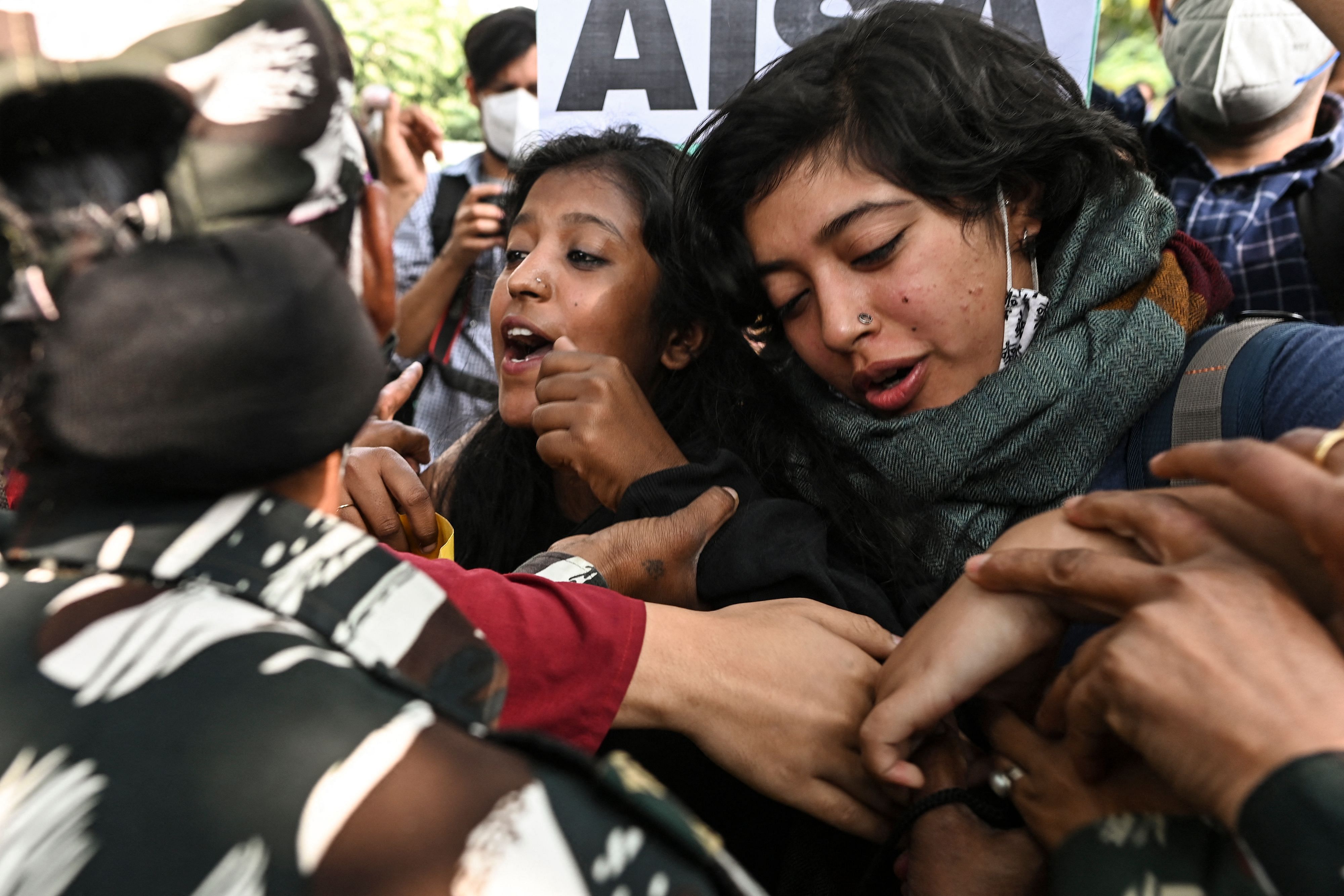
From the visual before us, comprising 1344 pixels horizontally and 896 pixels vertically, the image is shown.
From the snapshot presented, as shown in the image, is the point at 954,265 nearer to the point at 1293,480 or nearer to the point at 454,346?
the point at 1293,480

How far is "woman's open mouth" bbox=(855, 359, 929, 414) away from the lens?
1893 millimetres

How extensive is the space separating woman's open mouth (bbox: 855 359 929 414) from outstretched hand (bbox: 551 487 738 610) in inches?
15.4

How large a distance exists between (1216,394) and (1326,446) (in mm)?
693

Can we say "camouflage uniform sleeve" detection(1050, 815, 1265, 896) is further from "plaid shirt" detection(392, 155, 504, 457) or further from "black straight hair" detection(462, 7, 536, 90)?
"black straight hair" detection(462, 7, 536, 90)

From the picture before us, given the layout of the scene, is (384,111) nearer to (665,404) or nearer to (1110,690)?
(665,404)

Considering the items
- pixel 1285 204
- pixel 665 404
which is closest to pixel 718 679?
pixel 665 404

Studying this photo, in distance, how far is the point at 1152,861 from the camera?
3.07 feet

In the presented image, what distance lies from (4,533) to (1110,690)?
1.00 metres

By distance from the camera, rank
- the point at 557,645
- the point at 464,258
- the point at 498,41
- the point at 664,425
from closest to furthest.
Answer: the point at 557,645 → the point at 664,425 → the point at 464,258 → the point at 498,41

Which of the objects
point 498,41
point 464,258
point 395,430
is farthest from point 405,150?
point 395,430

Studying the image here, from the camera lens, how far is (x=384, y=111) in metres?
3.95

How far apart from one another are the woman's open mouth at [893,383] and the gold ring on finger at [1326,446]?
3.10 ft

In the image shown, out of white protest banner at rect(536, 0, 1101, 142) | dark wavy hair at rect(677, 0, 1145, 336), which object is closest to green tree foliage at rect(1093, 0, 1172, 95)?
white protest banner at rect(536, 0, 1101, 142)

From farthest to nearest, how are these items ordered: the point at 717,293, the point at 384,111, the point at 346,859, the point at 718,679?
the point at 384,111 → the point at 717,293 → the point at 718,679 → the point at 346,859
